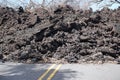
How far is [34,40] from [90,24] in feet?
13.1

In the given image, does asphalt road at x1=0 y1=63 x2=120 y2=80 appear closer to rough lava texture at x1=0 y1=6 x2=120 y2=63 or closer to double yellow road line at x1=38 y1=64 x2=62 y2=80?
double yellow road line at x1=38 y1=64 x2=62 y2=80

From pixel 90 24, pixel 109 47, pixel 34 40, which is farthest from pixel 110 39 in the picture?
pixel 34 40

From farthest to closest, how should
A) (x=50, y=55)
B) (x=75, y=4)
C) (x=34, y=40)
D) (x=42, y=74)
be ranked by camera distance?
(x=75, y=4) → (x=34, y=40) → (x=50, y=55) → (x=42, y=74)

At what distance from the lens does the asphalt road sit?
10.1 m

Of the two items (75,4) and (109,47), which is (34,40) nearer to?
(109,47)

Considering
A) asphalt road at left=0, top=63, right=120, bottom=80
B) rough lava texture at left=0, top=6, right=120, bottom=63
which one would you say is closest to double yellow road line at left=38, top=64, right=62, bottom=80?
asphalt road at left=0, top=63, right=120, bottom=80

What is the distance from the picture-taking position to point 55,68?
39.6 ft

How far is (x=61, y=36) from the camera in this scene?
1608cm

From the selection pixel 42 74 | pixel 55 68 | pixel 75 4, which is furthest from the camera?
pixel 75 4

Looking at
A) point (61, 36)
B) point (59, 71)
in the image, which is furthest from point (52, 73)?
point (61, 36)

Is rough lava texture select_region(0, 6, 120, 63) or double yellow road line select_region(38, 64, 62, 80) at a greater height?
rough lava texture select_region(0, 6, 120, 63)

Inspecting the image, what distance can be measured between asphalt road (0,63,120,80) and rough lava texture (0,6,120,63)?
1.11m

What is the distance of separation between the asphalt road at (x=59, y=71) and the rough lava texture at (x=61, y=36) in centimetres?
111

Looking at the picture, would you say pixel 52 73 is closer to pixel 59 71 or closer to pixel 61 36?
pixel 59 71
